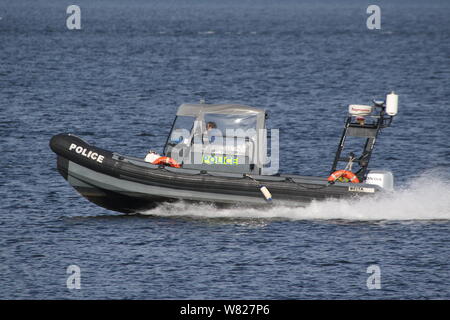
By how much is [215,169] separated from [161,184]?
1274mm

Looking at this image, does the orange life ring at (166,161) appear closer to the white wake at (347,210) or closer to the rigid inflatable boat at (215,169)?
the rigid inflatable boat at (215,169)

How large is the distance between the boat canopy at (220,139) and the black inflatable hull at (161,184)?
1.60 feet

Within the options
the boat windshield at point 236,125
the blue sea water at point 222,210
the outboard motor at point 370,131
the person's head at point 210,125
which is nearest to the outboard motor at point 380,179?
the outboard motor at point 370,131

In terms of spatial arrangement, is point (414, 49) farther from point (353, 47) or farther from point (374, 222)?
point (374, 222)

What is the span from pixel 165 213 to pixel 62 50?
52.2 metres

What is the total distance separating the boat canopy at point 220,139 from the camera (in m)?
21.3

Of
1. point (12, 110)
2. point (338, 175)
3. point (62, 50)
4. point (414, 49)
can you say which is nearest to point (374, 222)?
point (338, 175)

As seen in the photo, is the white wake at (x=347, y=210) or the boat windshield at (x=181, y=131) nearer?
the white wake at (x=347, y=210)

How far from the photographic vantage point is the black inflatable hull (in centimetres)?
2062

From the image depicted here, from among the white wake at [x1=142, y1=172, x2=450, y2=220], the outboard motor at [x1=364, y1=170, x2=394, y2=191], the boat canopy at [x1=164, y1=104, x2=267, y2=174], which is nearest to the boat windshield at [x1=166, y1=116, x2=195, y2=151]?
the boat canopy at [x1=164, y1=104, x2=267, y2=174]

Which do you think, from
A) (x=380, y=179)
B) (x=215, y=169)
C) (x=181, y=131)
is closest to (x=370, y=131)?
(x=380, y=179)
